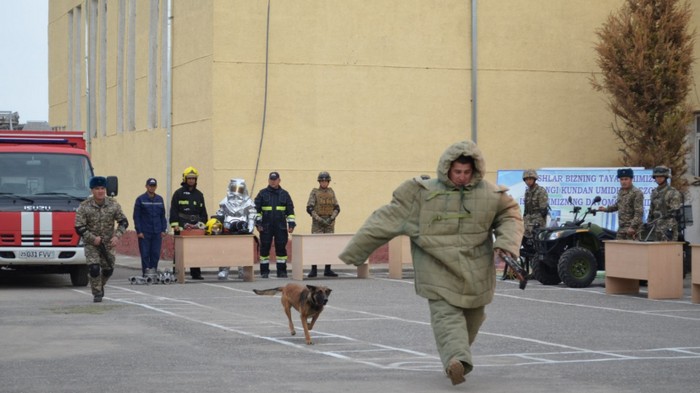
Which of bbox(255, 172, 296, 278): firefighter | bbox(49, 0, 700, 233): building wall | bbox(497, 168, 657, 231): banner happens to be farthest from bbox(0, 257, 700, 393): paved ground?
bbox(49, 0, 700, 233): building wall

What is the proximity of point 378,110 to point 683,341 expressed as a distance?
18183 millimetres

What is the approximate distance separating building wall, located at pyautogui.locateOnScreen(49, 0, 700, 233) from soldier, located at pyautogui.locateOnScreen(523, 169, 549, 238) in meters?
7.59

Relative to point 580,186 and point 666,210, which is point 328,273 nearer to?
point 580,186

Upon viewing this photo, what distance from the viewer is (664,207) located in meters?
22.6

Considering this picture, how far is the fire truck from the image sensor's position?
23.3 m

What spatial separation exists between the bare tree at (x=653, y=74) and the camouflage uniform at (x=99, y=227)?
45.8ft

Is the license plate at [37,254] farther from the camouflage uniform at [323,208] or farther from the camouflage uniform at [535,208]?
the camouflage uniform at [535,208]

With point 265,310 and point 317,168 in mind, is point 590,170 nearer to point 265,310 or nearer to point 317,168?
point 317,168

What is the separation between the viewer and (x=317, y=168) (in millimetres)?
31562

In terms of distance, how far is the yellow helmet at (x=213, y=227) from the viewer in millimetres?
25781

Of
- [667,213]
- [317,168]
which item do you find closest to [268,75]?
[317,168]

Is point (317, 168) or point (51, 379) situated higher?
point (317, 168)

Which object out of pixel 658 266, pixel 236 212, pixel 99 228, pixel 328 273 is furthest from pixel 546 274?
pixel 99 228

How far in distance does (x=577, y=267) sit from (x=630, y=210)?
1.49 metres
